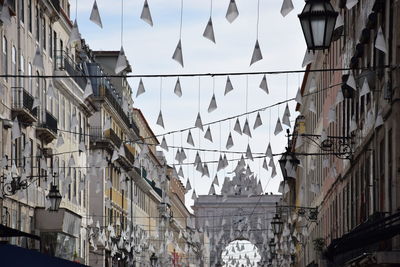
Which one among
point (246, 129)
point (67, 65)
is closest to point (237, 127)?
point (246, 129)

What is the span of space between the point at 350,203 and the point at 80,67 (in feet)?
86.8

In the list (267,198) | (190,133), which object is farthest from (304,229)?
(267,198)

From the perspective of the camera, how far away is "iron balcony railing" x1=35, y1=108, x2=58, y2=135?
47.7 m

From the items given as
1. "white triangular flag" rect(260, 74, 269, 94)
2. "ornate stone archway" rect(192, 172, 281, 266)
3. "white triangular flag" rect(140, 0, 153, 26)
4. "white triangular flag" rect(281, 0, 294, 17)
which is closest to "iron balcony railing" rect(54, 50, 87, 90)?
"white triangular flag" rect(260, 74, 269, 94)

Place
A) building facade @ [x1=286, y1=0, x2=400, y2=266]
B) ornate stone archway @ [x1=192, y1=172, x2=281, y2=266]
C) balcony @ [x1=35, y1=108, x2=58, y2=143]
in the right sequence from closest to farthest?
building facade @ [x1=286, y1=0, x2=400, y2=266]
balcony @ [x1=35, y1=108, x2=58, y2=143]
ornate stone archway @ [x1=192, y1=172, x2=281, y2=266]

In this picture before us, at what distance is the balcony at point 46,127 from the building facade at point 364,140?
10.3 metres

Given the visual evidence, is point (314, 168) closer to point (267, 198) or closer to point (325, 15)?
point (325, 15)

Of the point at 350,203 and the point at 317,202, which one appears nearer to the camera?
the point at 350,203

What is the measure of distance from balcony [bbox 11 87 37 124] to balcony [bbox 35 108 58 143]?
2313 mm

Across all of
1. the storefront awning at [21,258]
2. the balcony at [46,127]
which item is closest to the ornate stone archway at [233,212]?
the balcony at [46,127]

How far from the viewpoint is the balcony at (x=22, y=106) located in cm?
4241

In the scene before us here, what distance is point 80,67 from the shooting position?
196ft

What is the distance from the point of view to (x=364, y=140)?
2914 centimetres

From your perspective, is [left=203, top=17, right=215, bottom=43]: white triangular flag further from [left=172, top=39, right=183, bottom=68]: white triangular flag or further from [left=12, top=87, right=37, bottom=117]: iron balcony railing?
[left=12, top=87, right=37, bottom=117]: iron balcony railing
